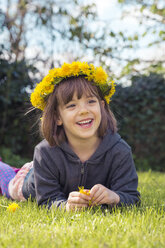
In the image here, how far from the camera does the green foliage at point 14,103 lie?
18.4 feet

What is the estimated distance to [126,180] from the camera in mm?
2539

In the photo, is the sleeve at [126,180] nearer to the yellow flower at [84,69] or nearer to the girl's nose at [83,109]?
the girl's nose at [83,109]

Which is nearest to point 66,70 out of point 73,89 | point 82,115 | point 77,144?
point 73,89

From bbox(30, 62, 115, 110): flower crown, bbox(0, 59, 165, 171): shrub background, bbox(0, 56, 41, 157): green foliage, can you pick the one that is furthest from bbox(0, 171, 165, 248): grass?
bbox(0, 59, 165, 171): shrub background

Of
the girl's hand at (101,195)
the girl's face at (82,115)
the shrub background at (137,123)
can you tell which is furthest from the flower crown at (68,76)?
the shrub background at (137,123)

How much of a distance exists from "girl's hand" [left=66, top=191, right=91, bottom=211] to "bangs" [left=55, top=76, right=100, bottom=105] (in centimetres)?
77

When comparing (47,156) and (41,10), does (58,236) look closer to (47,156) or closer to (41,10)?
(47,156)

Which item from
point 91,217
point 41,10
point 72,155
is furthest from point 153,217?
point 41,10

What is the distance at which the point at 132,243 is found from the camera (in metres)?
1.45

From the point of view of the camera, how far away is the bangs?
2.54 m

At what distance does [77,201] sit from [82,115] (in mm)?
696

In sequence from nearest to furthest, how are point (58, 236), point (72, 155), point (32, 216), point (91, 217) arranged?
1. point (58, 236)
2. point (91, 217)
3. point (32, 216)
4. point (72, 155)

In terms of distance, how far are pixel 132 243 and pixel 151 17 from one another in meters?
Result: 7.04

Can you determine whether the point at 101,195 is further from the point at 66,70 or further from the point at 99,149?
the point at 66,70
